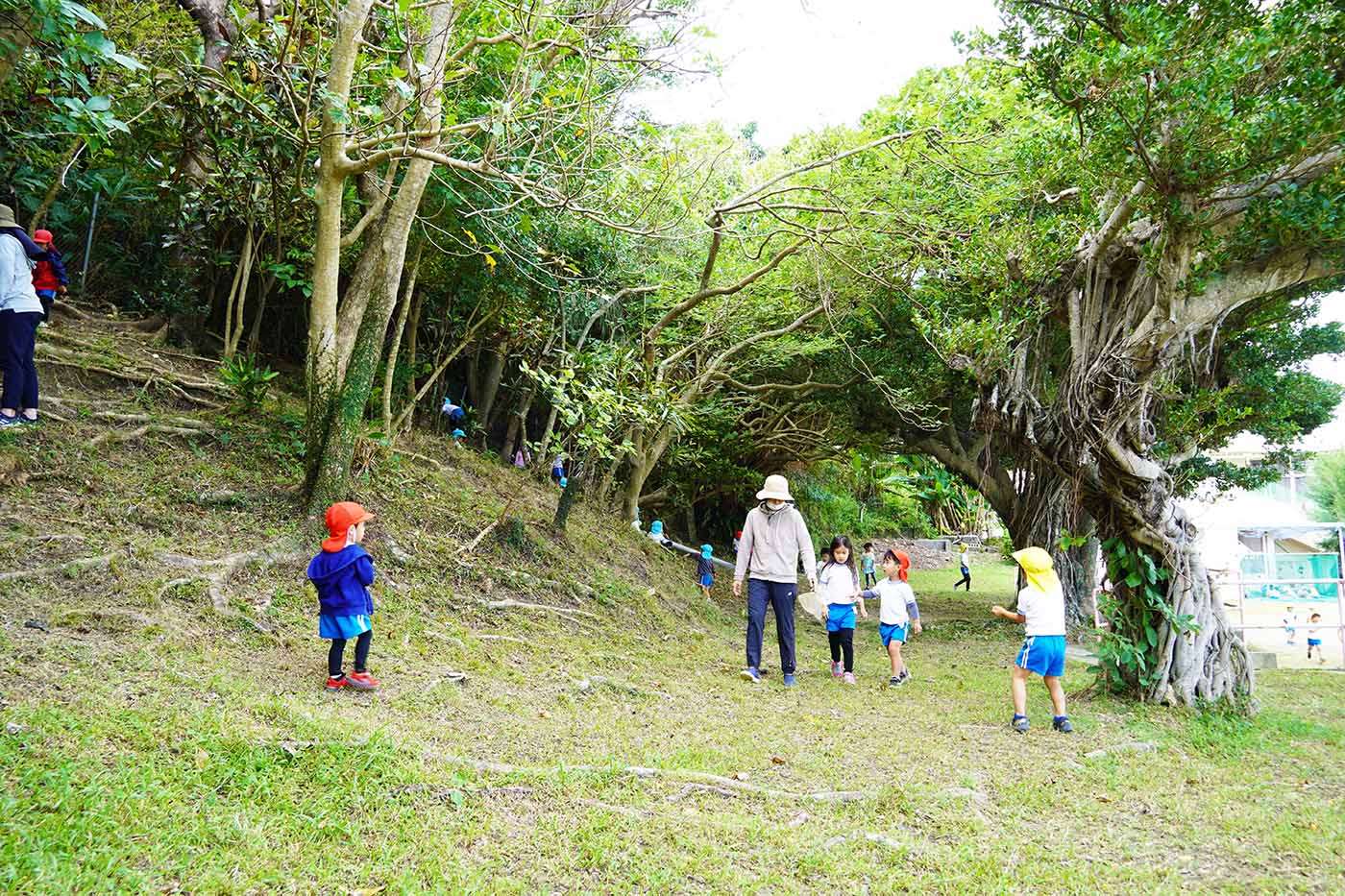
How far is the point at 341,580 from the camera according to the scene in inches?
192

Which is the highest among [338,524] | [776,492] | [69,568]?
[776,492]

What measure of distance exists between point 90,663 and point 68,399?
401 cm

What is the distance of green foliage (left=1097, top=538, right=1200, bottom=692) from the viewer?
693 centimetres

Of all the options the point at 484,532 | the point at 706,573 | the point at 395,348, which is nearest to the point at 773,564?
the point at 484,532

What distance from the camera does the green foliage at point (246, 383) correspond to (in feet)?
26.0

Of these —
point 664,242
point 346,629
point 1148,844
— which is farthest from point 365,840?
point 664,242

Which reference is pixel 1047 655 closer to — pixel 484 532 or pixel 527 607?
pixel 527 607

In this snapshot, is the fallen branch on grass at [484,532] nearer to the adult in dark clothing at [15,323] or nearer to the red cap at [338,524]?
the red cap at [338,524]

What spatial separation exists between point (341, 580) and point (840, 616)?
4.59 meters

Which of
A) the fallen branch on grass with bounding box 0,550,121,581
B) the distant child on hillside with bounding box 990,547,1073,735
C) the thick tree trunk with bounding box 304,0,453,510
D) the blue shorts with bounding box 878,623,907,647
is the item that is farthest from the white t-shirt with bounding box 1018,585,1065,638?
the fallen branch on grass with bounding box 0,550,121,581

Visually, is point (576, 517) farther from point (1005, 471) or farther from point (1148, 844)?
point (1148, 844)

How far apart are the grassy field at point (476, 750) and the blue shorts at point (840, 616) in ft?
2.00

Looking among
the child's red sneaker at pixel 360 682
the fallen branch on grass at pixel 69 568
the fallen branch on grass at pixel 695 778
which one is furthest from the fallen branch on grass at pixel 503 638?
the fallen branch on grass at pixel 695 778

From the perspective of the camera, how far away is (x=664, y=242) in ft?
43.5
